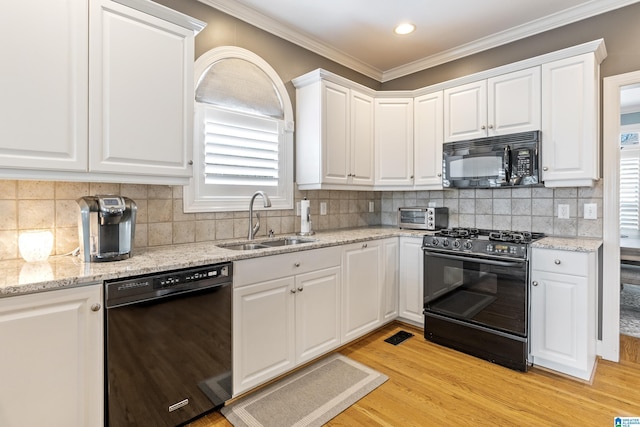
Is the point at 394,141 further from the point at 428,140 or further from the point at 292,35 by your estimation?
the point at 292,35

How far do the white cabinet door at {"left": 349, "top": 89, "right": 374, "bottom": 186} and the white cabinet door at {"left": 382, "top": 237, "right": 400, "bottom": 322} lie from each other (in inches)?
28.0

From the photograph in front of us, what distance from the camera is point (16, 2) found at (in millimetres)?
1474

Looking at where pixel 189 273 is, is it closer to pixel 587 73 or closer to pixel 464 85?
pixel 464 85

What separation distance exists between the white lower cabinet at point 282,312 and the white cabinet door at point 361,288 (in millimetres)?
103

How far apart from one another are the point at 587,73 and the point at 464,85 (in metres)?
0.91

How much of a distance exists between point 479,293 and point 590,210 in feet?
3.66

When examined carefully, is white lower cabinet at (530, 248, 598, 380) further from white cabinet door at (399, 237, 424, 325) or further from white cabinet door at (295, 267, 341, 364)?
white cabinet door at (295, 267, 341, 364)

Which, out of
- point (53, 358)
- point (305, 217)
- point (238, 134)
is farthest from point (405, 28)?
point (53, 358)

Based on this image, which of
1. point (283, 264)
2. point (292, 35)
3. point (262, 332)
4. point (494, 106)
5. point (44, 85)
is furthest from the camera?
point (292, 35)

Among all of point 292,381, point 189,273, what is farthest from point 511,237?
point 189,273

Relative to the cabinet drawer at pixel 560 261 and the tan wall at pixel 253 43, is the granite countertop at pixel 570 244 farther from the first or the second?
the tan wall at pixel 253 43

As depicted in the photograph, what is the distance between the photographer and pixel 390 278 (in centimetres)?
313

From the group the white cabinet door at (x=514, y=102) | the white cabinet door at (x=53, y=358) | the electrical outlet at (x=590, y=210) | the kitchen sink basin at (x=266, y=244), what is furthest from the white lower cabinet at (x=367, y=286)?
the white cabinet door at (x=53, y=358)

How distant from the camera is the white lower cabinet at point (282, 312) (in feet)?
6.49
